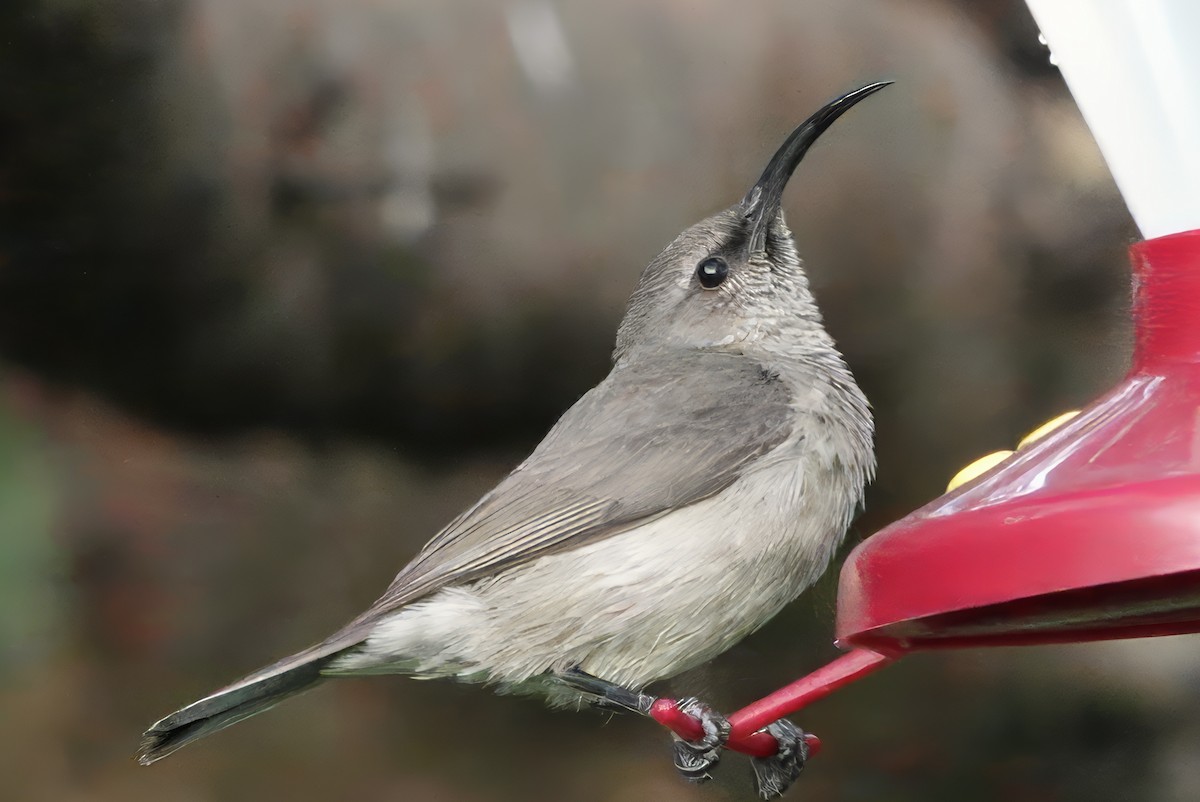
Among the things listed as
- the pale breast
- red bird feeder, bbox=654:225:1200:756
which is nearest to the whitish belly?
the pale breast

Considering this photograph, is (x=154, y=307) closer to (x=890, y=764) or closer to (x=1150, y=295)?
(x=890, y=764)

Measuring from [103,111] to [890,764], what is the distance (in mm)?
2527

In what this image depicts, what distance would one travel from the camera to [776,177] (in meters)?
2.43

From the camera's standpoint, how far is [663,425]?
230 cm

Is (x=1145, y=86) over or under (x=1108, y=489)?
over

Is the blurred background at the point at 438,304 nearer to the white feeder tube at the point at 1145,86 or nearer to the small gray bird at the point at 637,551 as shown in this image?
the small gray bird at the point at 637,551

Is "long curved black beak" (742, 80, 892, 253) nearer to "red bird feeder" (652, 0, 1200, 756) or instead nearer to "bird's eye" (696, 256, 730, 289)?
"bird's eye" (696, 256, 730, 289)

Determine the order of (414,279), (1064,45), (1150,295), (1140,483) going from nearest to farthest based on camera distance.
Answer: (1140,483), (1150,295), (1064,45), (414,279)

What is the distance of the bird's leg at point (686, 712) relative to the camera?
161cm

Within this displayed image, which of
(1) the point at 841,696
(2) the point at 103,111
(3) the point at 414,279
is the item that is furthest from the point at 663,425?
(2) the point at 103,111

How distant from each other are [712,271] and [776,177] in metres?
0.23

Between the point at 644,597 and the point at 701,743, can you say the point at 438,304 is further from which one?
the point at 701,743

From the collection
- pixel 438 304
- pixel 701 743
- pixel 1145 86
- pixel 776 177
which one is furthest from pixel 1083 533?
pixel 438 304

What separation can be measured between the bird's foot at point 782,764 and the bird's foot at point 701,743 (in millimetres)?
109
